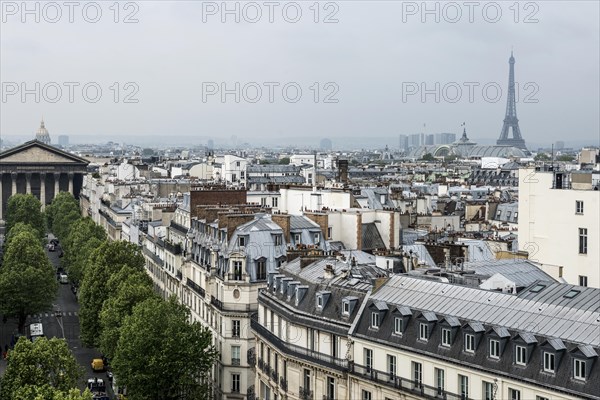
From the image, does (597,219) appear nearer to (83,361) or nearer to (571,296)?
(571,296)

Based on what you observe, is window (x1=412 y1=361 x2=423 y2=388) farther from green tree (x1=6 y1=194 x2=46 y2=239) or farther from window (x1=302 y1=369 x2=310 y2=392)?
green tree (x1=6 y1=194 x2=46 y2=239)

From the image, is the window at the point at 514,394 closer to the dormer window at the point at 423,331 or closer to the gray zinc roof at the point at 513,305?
the gray zinc roof at the point at 513,305

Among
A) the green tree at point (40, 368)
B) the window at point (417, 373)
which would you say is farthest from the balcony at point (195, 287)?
the window at point (417, 373)

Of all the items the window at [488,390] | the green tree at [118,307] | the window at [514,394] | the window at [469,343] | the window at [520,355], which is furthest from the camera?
the green tree at [118,307]

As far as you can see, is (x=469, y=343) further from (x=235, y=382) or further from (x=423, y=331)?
(x=235, y=382)

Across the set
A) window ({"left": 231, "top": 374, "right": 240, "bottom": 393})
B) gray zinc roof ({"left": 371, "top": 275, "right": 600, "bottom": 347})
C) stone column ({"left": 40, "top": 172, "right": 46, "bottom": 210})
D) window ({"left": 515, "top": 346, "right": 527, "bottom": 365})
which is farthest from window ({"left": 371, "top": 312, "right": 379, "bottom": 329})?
stone column ({"left": 40, "top": 172, "right": 46, "bottom": 210})
